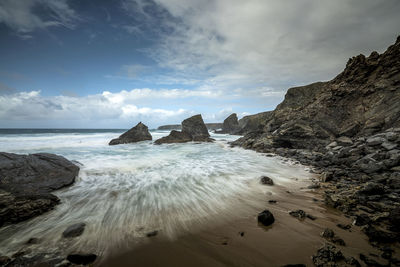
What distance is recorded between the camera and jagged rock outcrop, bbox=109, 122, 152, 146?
82.1ft

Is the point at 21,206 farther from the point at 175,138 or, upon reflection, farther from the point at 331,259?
the point at 175,138

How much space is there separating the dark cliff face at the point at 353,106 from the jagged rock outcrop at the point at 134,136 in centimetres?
1878

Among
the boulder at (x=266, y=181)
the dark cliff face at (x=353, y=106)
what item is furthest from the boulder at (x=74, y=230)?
the dark cliff face at (x=353, y=106)

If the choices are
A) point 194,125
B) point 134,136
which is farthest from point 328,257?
point 194,125

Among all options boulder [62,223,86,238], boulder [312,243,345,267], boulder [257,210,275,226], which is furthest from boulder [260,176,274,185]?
boulder [62,223,86,238]

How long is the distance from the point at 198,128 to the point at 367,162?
99.2 feet

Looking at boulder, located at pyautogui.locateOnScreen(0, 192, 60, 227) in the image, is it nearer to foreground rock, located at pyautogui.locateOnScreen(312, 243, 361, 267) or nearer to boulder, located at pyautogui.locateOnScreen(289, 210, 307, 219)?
foreground rock, located at pyautogui.locateOnScreen(312, 243, 361, 267)

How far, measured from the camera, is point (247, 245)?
2967mm

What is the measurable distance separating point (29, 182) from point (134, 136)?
2276 centimetres

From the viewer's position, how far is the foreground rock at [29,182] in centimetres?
386

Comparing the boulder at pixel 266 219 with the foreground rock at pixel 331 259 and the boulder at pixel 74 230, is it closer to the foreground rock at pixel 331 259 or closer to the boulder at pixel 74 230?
the foreground rock at pixel 331 259

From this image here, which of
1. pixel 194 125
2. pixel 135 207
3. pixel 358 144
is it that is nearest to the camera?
pixel 135 207

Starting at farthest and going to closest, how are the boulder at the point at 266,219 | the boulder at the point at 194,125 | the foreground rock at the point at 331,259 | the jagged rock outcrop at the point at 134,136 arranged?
the boulder at the point at 194,125 < the jagged rock outcrop at the point at 134,136 < the boulder at the point at 266,219 < the foreground rock at the point at 331,259

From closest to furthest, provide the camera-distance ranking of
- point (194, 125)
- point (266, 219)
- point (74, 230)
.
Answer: point (74, 230)
point (266, 219)
point (194, 125)
